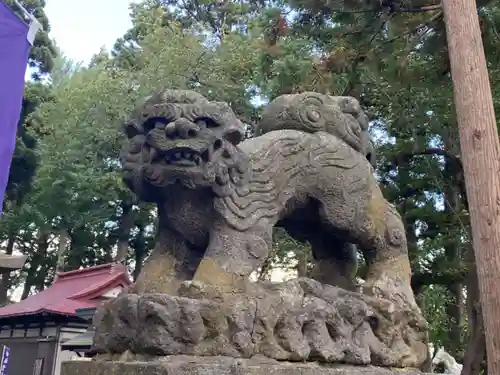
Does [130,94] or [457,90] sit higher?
[130,94]

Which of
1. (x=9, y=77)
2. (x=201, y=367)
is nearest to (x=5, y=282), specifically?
(x=9, y=77)

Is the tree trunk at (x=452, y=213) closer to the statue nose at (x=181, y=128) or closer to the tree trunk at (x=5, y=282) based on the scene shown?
the statue nose at (x=181, y=128)

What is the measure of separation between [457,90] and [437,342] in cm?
474

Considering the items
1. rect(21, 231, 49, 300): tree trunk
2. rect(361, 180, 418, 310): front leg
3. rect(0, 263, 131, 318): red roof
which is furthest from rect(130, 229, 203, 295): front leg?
rect(21, 231, 49, 300): tree trunk

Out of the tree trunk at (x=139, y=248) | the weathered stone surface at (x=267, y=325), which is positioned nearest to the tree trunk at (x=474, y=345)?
the weathered stone surface at (x=267, y=325)

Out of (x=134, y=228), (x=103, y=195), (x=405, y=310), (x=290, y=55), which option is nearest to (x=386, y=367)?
(x=405, y=310)

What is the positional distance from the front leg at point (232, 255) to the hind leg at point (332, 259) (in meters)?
0.54

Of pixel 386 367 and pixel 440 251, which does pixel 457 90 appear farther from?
pixel 440 251

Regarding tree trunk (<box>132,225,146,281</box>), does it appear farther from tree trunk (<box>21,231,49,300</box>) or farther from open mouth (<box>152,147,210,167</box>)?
open mouth (<box>152,147,210,167</box>)

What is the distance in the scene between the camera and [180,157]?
7.23 ft

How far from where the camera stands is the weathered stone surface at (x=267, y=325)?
1993 millimetres

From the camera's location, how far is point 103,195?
36.3 ft

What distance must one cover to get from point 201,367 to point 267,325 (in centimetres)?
34

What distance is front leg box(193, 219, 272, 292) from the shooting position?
7.22 feet
